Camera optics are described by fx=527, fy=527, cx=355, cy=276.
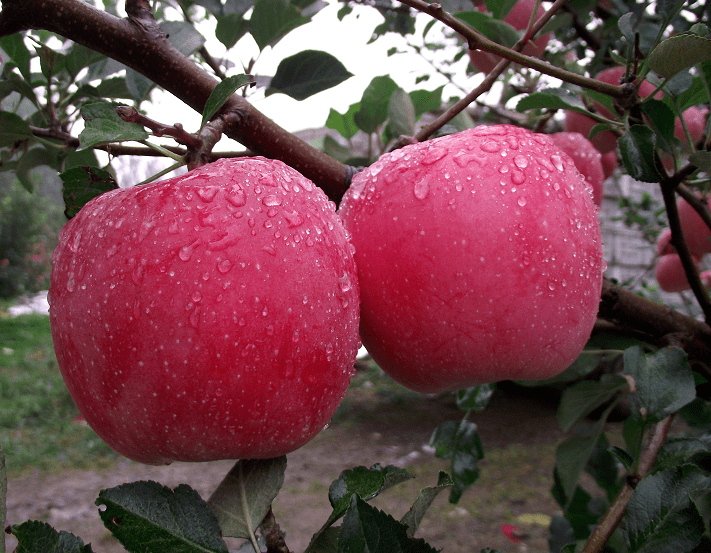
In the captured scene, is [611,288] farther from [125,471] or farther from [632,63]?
[125,471]

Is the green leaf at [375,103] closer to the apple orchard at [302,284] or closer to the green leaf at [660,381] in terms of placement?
the apple orchard at [302,284]

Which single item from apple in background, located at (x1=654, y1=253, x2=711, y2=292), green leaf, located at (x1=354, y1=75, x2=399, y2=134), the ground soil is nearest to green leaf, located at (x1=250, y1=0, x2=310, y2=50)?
green leaf, located at (x1=354, y1=75, x2=399, y2=134)

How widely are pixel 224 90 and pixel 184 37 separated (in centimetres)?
25

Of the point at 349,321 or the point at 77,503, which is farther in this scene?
the point at 77,503

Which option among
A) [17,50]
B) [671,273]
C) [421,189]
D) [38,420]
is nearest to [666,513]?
[421,189]

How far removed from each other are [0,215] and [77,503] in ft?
16.2

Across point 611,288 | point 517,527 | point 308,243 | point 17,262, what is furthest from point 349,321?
point 17,262

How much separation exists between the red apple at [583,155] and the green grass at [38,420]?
2.42 metres

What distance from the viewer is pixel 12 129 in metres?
0.58

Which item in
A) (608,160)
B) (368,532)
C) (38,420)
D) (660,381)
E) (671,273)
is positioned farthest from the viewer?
(38,420)

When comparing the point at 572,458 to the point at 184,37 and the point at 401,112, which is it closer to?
the point at 401,112

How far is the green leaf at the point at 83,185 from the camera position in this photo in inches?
17.2

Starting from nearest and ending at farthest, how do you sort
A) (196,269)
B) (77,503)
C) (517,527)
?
(196,269), (517,527), (77,503)

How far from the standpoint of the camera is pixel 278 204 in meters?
0.36
